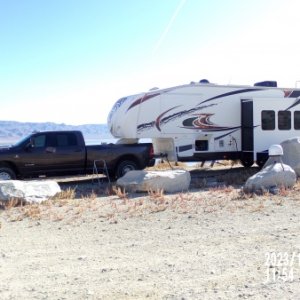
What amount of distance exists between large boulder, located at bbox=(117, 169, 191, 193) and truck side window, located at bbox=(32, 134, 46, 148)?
292 cm

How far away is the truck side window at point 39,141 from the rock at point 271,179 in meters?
6.07

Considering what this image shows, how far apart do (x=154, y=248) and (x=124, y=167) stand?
855 centimetres

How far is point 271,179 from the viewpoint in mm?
11531

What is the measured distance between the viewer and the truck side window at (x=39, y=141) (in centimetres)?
1405

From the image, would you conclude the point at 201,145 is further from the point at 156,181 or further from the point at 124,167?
the point at 156,181

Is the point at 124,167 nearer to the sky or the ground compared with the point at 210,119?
nearer to the ground

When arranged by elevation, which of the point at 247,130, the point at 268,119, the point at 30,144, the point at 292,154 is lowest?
the point at 292,154

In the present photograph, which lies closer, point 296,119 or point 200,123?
point 200,123

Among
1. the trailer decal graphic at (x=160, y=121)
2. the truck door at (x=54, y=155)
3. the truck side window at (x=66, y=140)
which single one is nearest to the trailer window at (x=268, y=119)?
the trailer decal graphic at (x=160, y=121)

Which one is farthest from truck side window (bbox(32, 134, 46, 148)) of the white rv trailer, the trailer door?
the trailer door

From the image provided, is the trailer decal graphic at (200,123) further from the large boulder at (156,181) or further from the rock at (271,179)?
the rock at (271,179)

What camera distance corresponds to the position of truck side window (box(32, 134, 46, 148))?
14049mm

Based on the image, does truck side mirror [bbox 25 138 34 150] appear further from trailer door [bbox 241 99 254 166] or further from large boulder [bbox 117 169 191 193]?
trailer door [bbox 241 99 254 166]

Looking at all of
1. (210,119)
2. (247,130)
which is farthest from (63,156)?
(247,130)
